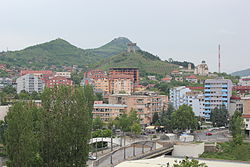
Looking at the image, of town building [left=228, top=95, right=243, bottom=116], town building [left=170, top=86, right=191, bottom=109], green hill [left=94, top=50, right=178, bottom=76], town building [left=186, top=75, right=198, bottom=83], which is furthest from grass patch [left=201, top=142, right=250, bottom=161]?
green hill [left=94, top=50, right=178, bottom=76]

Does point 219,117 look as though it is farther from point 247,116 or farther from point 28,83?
→ point 28,83

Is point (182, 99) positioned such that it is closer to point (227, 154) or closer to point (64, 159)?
point (227, 154)

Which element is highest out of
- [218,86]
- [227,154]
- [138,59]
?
[138,59]

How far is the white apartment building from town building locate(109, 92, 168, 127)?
70.1ft

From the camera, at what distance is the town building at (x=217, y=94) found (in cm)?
4391

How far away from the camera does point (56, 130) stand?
15.1 m

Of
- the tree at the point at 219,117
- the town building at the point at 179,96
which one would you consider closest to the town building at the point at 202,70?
the town building at the point at 179,96

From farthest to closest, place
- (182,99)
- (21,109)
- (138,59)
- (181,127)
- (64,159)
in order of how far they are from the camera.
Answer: (138,59), (182,99), (181,127), (21,109), (64,159)

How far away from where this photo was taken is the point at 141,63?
82750mm

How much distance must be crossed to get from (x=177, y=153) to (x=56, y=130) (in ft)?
44.7

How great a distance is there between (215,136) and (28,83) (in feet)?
113

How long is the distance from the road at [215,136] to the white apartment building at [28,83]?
31502 mm

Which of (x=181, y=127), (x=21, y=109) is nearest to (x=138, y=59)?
(x=181, y=127)

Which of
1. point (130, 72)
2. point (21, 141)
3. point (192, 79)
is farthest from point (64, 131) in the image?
point (192, 79)
